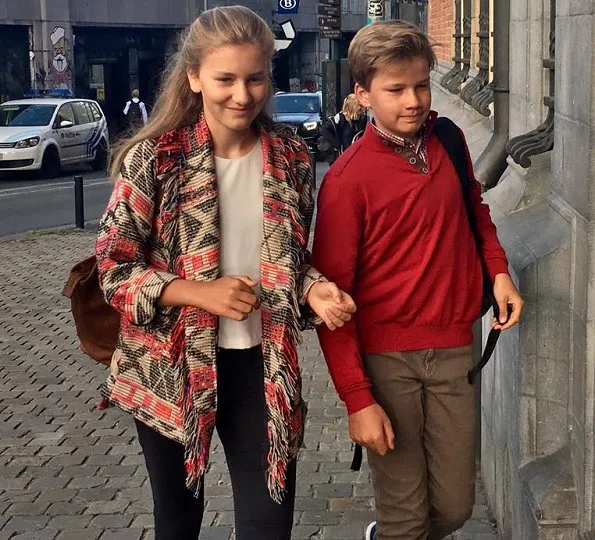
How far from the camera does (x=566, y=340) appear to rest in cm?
385

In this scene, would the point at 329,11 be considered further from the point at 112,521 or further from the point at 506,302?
the point at 506,302

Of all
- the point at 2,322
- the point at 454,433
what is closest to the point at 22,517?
the point at 454,433

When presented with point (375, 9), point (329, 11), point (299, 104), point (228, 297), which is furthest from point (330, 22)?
point (228, 297)

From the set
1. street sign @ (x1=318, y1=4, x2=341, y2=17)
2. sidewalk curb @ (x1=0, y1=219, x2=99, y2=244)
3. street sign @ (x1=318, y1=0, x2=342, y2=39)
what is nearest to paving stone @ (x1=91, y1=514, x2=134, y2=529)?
sidewalk curb @ (x1=0, y1=219, x2=99, y2=244)

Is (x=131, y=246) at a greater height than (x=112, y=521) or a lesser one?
greater

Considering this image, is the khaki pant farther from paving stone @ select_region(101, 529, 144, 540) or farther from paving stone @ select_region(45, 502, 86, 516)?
paving stone @ select_region(45, 502, 86, 516)

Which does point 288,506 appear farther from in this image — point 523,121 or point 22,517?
point 523,121

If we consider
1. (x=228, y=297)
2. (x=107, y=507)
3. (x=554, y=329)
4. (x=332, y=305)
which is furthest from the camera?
(x=107, y=507)

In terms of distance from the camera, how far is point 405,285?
3.31m

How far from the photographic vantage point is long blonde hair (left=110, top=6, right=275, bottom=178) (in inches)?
123

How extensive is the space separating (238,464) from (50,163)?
22.7m

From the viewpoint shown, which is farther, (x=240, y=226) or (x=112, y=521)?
(x=112, y=521)

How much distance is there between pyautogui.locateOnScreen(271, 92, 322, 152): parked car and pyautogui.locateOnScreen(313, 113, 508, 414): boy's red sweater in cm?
2455

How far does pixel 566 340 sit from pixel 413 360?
721mm
